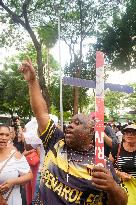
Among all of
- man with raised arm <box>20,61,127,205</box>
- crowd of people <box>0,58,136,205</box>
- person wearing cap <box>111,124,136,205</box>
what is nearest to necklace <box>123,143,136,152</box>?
person wearing cap <box>111,124,136,205</box>

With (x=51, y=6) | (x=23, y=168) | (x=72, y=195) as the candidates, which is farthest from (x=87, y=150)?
(x=51, y=6)

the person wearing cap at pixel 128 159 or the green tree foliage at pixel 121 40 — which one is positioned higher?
the green tree foliage at pixel 121 40

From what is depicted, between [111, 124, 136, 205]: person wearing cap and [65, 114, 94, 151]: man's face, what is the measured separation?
5.82 ft

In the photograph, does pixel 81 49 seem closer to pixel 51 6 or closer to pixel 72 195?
pixel 51 6

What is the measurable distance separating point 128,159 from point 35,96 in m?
2.08

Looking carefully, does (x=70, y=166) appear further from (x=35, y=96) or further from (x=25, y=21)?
(x=25, y=21)

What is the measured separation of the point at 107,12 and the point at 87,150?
25707 mm

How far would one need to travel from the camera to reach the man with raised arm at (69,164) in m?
3.00

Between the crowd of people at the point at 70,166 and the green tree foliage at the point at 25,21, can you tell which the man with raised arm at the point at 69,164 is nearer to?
Answer: the crowd of people at the point at 70,166

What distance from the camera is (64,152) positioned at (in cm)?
320

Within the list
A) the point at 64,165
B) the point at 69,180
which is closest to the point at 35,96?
the point at 64,165

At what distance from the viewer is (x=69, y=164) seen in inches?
123

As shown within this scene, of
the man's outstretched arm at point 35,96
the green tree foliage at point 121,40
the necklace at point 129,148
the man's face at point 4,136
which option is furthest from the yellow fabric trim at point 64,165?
the green tree foliage at point 121,40

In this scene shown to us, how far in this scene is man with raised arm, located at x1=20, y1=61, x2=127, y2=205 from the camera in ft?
9.84
